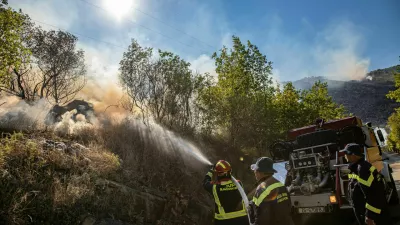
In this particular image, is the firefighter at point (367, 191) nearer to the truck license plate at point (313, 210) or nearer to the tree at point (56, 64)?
the truck license plate at point (313, 210)

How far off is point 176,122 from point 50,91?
10.8 metres

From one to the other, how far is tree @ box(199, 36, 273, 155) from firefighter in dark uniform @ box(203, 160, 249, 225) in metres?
10.2

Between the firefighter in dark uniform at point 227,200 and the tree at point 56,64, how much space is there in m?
15.7

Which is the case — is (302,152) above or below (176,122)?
below

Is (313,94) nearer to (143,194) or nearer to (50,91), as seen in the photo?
(50,91)

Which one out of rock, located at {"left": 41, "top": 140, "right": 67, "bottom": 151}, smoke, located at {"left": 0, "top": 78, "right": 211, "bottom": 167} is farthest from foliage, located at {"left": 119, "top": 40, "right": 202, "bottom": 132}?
rock, located at {"left": 41, "top": 140, "right": 67, "bottom": 151}

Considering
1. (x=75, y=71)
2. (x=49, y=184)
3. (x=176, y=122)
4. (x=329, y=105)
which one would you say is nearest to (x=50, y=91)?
(x=75, y=71)

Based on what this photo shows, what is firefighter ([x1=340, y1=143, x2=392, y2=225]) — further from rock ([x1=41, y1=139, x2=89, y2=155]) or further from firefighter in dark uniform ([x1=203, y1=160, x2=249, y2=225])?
rock ([x1=41, y1=139, x2=89, y2=155])

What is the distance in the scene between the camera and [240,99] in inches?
605

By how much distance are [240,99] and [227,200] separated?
10750 millimetres

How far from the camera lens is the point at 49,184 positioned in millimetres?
5945

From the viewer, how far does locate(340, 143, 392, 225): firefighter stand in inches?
170

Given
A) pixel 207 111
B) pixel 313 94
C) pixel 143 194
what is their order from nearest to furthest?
pixel 143 194 → pixel 207 111 → pixel 313 94

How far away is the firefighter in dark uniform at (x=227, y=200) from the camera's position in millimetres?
5004
